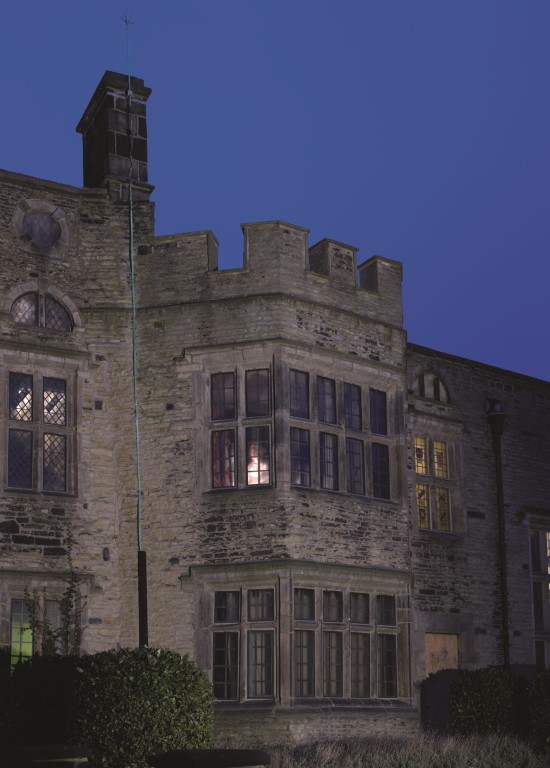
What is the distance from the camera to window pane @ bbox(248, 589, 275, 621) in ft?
58.2

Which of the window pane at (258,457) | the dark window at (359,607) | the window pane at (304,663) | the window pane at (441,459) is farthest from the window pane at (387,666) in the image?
the window pane at (441,459)

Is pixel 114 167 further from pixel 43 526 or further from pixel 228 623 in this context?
pixel 228 623

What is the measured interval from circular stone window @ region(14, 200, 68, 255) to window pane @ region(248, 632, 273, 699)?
6936mm

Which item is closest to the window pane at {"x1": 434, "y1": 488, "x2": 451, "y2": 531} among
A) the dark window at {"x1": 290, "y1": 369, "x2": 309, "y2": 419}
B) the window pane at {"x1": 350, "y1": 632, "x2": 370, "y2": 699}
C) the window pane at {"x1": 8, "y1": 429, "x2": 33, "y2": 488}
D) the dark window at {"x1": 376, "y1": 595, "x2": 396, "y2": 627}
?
the dark window at {"x1": 376, "y1": 595, "x2": 396, "y2": 627}

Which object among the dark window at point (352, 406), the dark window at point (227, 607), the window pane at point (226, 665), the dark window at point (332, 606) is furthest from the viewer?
the dark window at point (352, 406)

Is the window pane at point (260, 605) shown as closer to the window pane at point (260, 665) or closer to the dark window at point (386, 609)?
the window pane at point (260, 665)

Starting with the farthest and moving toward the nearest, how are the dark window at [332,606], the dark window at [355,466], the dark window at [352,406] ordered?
the dark window at [352,406] < the dark window at [355,466] < the dark window at [332,606]

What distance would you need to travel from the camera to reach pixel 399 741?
17.8 metres

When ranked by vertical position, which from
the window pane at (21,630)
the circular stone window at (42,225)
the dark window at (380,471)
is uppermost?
the circular stone window at (42,225)

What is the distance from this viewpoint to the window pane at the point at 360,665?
1855 cm

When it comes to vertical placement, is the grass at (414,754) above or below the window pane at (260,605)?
below

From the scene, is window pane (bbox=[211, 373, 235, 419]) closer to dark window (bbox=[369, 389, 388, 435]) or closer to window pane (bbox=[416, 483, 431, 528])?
dark window (bbox=[369, 389, 388, 435])

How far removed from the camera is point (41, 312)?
18.5 meters

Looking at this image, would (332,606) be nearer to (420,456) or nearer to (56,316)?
(420,456)
